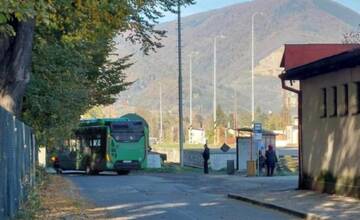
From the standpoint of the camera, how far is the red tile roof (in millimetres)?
27922

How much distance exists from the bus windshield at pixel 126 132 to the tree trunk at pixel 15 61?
29.6 meters

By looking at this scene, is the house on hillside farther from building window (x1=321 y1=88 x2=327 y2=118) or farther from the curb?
the curb

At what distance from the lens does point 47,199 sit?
24.5 m

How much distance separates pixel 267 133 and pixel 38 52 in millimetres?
24981

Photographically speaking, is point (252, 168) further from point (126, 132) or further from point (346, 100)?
point (346, 100)

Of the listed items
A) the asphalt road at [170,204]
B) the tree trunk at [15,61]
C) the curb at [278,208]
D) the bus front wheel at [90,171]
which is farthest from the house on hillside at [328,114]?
the bus front wheel at [90,171]

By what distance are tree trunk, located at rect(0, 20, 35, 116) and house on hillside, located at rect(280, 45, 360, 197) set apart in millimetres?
8287

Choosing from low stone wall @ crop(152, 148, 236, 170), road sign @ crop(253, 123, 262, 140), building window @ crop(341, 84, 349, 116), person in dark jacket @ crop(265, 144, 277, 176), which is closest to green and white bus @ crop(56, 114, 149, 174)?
person in dark jacket @ crop(265, 144, 277, 176)

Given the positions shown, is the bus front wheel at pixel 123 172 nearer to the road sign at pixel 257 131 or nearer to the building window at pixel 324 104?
the road sign at pixel 257 131

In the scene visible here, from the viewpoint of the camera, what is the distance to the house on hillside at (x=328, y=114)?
876 inches

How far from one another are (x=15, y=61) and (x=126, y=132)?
30511mm

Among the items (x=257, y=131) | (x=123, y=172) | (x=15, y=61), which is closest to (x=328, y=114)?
(x=15, y=61)

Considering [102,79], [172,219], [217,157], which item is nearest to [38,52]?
[172,219]

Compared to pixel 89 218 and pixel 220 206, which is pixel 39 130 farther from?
pixel 89 218
